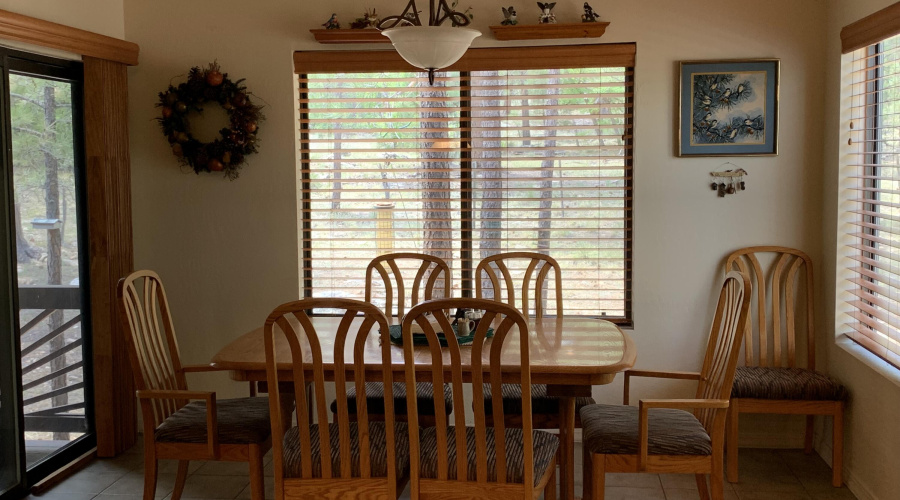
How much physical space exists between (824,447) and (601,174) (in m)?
1.63

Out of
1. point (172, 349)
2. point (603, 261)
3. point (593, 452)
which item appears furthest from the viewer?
point (603, 261)

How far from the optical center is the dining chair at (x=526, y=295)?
3.25m

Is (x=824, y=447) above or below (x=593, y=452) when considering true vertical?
below

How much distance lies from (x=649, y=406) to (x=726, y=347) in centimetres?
43

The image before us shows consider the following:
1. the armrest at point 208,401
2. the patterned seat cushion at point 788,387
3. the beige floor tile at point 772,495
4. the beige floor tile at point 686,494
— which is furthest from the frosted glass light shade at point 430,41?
the beige floor tile at point 772,495

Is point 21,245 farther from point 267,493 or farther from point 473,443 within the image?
point 473,443

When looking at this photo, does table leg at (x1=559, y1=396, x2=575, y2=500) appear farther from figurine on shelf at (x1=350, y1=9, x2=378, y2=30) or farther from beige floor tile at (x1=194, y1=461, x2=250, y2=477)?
figurine on shelf at (x1=350, y1=9, x2=378, y2=30)

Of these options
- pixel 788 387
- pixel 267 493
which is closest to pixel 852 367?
pixel 788 387

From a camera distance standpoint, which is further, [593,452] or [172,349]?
[172,349]

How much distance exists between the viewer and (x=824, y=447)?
3.88m

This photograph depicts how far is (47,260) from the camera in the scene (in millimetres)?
3678

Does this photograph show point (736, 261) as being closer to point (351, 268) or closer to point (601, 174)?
point (601, 174)

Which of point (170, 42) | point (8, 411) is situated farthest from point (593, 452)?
point (170, 42)

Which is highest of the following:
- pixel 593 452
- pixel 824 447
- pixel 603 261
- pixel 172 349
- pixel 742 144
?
→ pixel 742 144
